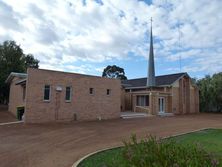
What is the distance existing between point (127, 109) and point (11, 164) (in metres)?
26.2

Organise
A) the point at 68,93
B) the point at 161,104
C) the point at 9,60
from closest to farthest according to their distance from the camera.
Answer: the point at 68,93 < the point at 161,104 < the point at 9,60

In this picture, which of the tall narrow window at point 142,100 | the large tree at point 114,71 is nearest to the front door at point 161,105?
the tall narrow window at point 142,100

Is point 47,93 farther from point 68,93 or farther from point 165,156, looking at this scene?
point 165,156

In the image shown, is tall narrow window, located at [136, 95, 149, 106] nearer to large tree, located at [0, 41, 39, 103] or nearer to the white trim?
the white trim

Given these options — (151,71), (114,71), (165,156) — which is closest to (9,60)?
(151,71)

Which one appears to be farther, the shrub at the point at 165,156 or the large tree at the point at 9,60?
the large tree at the point at 9,60

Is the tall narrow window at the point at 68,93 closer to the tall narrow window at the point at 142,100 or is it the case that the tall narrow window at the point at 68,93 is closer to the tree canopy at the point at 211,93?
the tall narrow window at the point at 142,100

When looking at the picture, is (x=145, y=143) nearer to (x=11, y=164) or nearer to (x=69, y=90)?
(x=11, y=164)

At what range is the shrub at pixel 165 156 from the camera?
12.4 ft

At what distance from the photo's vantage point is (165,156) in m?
4.16

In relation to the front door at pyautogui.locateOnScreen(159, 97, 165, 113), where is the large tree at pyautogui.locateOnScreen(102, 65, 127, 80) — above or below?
above

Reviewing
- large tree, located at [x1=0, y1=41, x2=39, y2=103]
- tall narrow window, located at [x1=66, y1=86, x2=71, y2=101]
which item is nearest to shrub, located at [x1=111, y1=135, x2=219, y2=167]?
tall narrow window, located at [x1=66, y1=86, x2=71, y2=101]

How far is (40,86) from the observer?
1838 cm

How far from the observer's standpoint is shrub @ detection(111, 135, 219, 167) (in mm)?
3776
